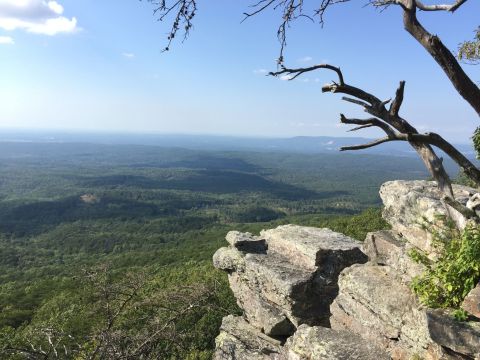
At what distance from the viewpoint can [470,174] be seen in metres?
9.08

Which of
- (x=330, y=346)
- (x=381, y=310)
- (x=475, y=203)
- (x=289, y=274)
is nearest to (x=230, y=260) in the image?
(x=289, y=274)

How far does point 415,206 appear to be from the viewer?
1300cm

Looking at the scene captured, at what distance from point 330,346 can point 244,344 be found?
6.00 meters

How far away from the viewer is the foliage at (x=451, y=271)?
934 cm

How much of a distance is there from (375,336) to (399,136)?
7471 millimetres

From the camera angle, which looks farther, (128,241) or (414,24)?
(128,241)

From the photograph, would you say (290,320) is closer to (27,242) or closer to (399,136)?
(399,136)

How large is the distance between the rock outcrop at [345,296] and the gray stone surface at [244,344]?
0.15ft

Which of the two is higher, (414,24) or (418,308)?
(414,24)

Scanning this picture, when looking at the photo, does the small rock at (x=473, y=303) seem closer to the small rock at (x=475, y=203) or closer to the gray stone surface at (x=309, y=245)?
the small rock at (x=475, y=203)

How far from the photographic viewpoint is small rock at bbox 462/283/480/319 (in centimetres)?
891

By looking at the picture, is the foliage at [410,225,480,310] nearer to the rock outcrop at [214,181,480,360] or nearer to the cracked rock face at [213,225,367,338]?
the rock outcrop at [214,181,480,360]

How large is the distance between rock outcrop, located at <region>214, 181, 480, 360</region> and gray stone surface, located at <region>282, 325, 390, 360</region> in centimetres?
3

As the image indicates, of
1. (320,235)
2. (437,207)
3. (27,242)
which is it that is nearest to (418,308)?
(437,207)
